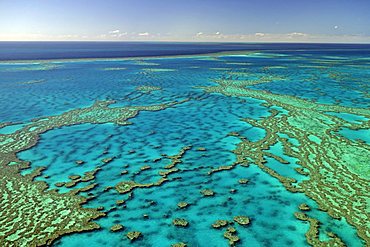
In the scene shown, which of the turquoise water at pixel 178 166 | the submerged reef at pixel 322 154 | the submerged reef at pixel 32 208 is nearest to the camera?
the submerged reef at pixel 32 208

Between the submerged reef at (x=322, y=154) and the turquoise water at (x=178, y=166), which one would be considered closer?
the turquoise water at (x=178, y=166)

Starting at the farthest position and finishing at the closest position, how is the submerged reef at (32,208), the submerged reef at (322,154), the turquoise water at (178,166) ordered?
the submerged reef at (322,154) < the turquoise water at (178,166) < the submerged reef at (32,208)

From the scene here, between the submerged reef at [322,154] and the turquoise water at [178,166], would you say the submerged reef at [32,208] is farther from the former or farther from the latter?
the submerged reef at [322,154]

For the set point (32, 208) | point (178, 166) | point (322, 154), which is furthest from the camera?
point (322, 154)

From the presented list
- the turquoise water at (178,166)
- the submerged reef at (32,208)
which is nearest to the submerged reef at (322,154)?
the turquoise water at (178,166)

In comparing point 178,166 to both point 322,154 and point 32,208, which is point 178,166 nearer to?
point 32,208

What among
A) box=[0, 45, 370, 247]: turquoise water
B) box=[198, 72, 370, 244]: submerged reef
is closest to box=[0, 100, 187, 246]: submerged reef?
box=[0, 45, 370, 247]: turquoise water

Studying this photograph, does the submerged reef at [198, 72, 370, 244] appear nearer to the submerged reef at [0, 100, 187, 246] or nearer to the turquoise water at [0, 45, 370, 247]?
the turquoise water at [0, 45, 370, 247]

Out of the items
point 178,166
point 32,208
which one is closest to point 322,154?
point 178,166

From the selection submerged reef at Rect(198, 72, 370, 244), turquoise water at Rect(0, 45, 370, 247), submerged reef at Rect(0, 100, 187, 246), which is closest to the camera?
submerged reef at Rect(0, 100, 187, 246)
